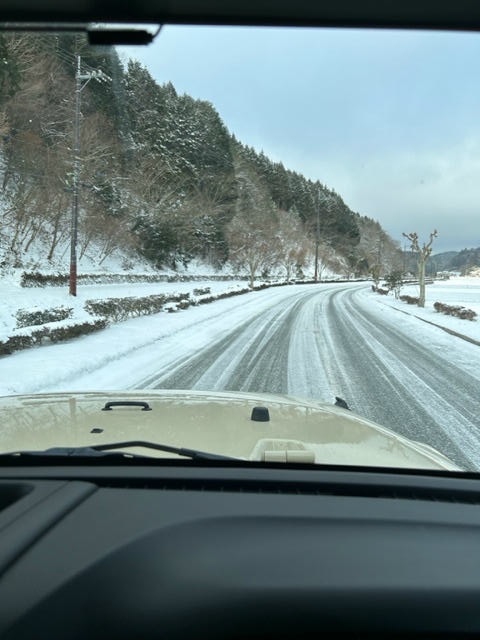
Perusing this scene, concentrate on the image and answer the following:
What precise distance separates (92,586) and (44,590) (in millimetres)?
121

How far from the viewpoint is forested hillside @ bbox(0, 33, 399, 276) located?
852 inches

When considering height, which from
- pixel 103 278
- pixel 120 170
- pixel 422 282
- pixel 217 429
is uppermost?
pixel 120 170

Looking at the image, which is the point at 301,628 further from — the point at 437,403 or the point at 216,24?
the point at 437,403

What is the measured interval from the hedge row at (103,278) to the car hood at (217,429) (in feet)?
72.9

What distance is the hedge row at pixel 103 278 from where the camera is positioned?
78.7 ft

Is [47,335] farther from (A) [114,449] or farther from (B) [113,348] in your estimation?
(A) [114,449]

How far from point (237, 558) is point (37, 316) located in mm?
11934

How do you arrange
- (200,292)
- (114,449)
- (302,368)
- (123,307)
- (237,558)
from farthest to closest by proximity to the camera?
(200,292) → (123,307) → (302,368) → (114,449) → (237,558)

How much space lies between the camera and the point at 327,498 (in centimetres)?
164

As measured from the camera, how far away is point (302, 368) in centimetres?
863

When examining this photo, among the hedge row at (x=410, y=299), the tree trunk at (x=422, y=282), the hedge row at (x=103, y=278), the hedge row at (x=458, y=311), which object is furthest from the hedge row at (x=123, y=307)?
the hedge row at (x=410, y=299)

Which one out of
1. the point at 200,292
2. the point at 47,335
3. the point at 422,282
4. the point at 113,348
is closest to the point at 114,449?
the point at 113,348

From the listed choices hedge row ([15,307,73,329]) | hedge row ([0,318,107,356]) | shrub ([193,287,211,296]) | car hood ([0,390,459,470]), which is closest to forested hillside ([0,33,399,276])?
hedge row ([0,318,107,356])

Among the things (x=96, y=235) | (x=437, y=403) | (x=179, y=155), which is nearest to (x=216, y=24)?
(x=437, y=403)
